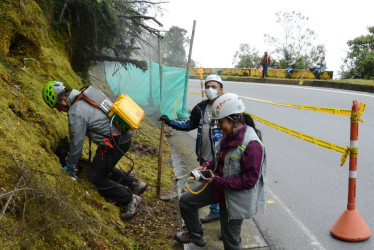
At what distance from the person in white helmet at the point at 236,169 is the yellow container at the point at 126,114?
3.63 ft

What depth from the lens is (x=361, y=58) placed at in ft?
78.1

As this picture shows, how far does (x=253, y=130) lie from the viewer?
333cm

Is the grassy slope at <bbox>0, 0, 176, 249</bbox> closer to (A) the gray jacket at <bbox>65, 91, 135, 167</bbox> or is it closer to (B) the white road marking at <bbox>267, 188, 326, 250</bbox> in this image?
(A) the gray jacket at <bbox>65, 91, 135, 167</bbox>

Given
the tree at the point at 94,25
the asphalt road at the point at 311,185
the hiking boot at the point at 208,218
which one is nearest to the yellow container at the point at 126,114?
the hiking boot at the point at 208,218

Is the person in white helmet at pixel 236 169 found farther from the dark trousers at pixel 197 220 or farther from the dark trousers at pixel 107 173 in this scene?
the dark trousers at pixel 107 173

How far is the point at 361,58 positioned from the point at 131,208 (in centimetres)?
2360

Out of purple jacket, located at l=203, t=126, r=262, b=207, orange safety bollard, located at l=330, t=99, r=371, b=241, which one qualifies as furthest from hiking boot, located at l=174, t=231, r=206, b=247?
orange safety bollard, located at l=330, t=99, r=371, b=241

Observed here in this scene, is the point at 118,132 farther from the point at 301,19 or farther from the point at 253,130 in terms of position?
the point at 301,19

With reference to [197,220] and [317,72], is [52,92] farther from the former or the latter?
[317,72]

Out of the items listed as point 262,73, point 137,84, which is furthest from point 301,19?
point 137,84

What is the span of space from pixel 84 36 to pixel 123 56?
186 cm

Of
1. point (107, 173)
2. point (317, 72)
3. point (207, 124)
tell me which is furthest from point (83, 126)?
point (317, 72)

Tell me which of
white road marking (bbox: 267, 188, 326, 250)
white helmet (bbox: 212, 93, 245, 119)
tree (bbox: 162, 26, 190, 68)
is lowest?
white road marking (bbox: 267, 188, 326, 250)

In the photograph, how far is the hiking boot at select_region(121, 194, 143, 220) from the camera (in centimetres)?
434
